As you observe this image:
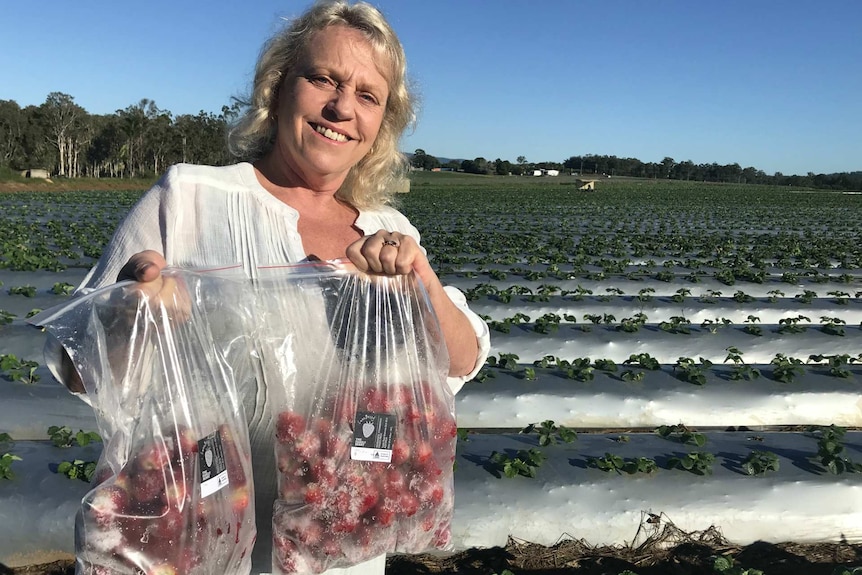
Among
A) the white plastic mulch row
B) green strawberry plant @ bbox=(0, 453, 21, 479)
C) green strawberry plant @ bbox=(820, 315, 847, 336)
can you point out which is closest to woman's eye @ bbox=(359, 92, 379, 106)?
the white plastic mulch row

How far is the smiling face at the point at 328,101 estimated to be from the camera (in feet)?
5.35

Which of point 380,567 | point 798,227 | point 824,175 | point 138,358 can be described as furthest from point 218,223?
point 824,175

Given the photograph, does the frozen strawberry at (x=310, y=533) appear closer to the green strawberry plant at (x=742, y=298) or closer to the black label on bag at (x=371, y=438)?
the black label on bag at (x=371, y=438)

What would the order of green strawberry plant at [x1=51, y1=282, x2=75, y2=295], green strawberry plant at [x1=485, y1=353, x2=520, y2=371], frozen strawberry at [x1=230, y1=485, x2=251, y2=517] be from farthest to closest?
green strawberry plant at [x1=51, y1=282, x2=75, y2=295] < green strawberry plant at [x1=485, y1=353, x2=520, y2=371] < frozen strawberry at [x1=230, y1=485, x2=251, y2=517]

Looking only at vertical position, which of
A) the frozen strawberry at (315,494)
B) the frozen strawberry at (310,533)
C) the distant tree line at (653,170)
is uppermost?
the distant tree line at (653,170)

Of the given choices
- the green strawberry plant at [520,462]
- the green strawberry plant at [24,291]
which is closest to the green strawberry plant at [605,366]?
the green strawberry plant at [520,462]

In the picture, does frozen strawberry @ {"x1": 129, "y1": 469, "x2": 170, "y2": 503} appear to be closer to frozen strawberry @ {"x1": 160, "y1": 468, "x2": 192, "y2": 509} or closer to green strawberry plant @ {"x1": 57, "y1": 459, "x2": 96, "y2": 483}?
frozen strawberry @ {"x1": 160, "y1": 468, "x2": 192, "y2": 509}

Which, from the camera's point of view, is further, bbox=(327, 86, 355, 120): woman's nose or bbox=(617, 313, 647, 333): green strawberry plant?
bbox=(617, 313, 647, 333): green strawberry plant

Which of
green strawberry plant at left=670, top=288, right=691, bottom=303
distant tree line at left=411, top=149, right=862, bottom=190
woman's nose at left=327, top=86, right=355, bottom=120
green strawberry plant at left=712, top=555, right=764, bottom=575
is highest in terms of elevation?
distant tree line at left=411, top=149, right=862, bottom=190

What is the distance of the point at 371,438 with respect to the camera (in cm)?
142

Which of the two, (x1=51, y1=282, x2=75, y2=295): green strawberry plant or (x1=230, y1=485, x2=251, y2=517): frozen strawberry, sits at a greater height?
(x1=230, y1=485, x2=251, y2=517): frozen strawberry

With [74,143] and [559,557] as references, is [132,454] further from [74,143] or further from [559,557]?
[74,143]

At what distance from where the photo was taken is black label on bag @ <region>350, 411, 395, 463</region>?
1412mm

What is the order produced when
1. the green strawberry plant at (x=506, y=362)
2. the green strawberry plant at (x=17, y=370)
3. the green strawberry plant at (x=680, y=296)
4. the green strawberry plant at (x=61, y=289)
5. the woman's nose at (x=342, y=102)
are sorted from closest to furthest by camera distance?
1. the woman's nose at (x=342, y=102)
2. the green strawberry plant at (x=17, y=370)
3. the green strawberry plant at (x=506, y=362)
4. the green strawberry plant at (x=61, y=289)
5. the green strawberry plant at (x=680, y=296)
